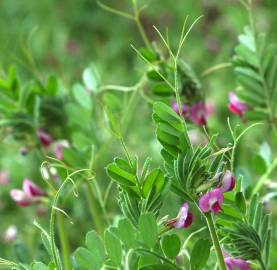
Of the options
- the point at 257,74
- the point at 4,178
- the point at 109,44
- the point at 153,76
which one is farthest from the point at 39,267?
the point at 109,44

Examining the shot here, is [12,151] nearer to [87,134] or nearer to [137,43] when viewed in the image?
[87,134]

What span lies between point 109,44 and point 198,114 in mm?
1471

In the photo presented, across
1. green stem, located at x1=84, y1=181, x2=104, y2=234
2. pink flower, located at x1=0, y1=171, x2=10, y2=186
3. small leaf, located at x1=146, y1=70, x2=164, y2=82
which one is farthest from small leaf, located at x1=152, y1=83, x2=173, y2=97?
pink flower, located at x1=0, y1=171, x2=10, y2=186

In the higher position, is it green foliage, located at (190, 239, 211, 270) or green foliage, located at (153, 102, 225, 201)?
green foliage, located at (153, 102, 225, 201)

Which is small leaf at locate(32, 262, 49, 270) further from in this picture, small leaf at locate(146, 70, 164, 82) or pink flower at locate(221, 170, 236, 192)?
small leaf at locate(146, 70, 164, 82)

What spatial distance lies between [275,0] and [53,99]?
951 mm

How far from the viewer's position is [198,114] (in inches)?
31.6

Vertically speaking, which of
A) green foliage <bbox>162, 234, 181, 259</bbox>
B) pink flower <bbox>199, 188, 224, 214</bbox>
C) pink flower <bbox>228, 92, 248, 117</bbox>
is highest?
pink flower <bbox>199, 188, 224, 214</bbox>

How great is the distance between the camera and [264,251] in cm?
60

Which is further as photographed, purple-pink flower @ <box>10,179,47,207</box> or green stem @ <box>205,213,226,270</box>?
purple-pink flower @ <box>10,179,47,207</box>

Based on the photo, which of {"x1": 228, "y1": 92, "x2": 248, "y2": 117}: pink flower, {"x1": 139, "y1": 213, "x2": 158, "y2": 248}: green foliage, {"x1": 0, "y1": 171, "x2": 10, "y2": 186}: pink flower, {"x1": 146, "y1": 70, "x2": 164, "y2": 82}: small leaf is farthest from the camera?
{"x1": 0, "y1": 171, "x2": 10, "y2": 186}: pink flower

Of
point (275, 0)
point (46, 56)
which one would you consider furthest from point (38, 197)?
point (46, 56)

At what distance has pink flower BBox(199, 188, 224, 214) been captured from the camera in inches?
20.5

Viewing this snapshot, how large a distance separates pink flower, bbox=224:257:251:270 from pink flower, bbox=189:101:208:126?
0.22m
